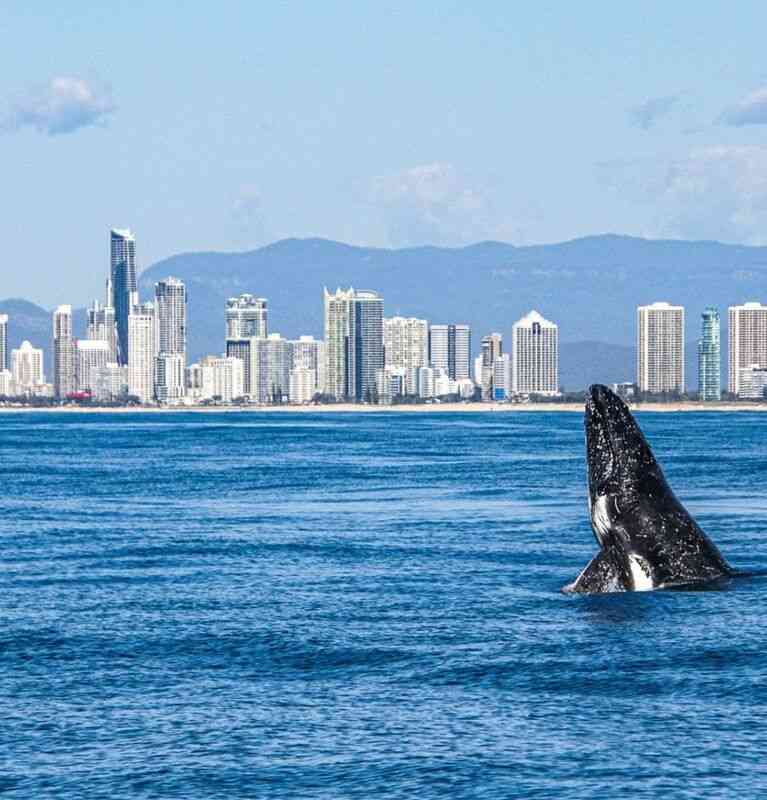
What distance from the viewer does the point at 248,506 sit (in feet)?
189

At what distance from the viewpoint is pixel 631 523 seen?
2845 centimetres

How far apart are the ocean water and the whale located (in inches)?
26.4

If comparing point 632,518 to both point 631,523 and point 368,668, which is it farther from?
point 368,668

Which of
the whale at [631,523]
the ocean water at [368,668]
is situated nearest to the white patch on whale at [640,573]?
the whale at [631,523]

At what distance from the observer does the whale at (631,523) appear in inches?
1123

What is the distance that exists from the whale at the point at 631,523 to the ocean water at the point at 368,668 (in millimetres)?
671

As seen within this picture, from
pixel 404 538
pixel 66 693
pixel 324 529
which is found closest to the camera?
pixel 66 693

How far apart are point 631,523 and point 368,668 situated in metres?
6.98

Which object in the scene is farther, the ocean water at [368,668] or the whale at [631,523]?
the whale at [631,523]

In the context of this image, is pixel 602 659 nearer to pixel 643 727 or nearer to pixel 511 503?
pixel 643 727

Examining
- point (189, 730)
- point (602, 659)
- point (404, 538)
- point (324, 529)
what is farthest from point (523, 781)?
point (324, 529)

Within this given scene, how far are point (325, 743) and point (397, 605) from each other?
9857 mm

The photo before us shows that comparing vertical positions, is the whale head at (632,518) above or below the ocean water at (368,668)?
above

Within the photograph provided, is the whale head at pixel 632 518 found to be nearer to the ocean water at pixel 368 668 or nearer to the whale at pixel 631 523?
the whale at pixel 631 523
